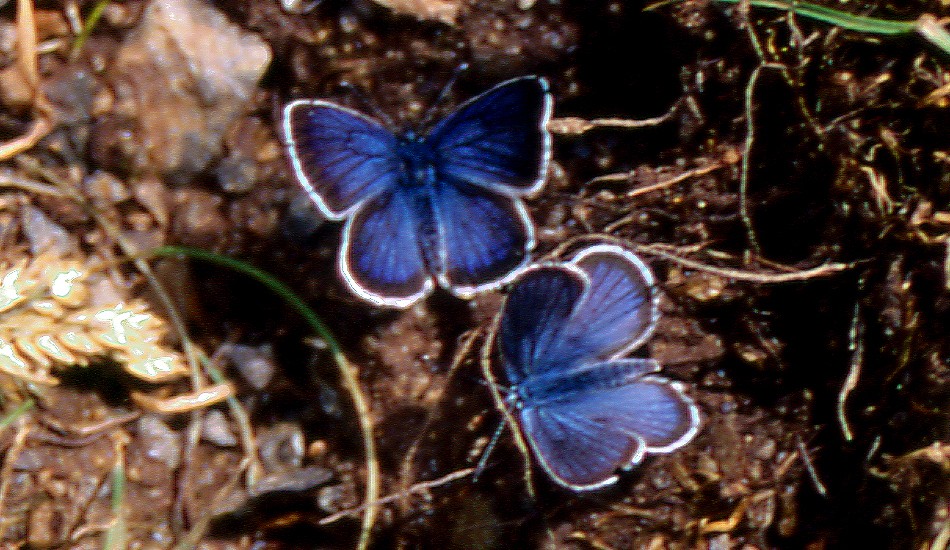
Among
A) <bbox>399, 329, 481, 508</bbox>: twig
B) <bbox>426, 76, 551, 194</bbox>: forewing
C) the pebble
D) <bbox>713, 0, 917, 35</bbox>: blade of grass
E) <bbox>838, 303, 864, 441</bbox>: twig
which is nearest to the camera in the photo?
<bbox>426, 76, 551, 194</bbox>: forewing

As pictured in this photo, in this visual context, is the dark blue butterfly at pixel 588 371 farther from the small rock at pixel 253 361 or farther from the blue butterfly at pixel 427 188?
the small rock at pixel 253 361

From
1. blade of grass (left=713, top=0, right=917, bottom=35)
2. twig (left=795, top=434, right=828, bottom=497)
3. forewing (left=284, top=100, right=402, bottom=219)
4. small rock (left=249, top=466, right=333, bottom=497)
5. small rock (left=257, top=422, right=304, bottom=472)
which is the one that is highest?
blade of grass (left=713, top=0, right=917, bottom=35)

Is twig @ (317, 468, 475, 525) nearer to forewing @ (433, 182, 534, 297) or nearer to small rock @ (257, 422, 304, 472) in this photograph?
small rock @ (257, 422, 304, 472)

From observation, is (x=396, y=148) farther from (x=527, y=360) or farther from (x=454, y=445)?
(x=454, y=445)

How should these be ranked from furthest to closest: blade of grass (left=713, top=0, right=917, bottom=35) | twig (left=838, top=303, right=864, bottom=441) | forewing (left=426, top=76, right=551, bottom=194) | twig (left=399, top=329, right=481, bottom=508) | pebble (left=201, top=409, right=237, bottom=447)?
pebble (left=201, top=409, right=237, bottom=447) < twig (left=399, top=329, right=481, bottom=508) < twig (left=838, top=303, right=864, bottom=441) < blade of grass (left=713, top=0, right=917, bottom=35) < forewing (left=426, top=76, right=551, bottom=194)

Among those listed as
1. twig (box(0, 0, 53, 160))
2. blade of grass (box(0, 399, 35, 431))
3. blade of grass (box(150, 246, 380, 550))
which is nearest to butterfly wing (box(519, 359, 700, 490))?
blade of grass (box(150, 246, 380, 550))

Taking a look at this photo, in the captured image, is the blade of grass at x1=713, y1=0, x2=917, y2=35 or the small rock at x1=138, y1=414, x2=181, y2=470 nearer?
the blade of grass at x1=713, y1=0, x2=917, y2=35

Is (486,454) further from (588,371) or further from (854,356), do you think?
(854,356)
